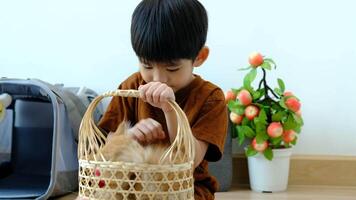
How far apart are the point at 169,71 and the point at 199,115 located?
121 millimetres

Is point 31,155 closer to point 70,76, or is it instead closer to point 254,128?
point 70,76

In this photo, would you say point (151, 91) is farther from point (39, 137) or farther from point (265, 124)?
point (39, 137)

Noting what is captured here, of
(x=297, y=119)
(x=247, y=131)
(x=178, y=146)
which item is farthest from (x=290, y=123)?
(x=178, y=146)

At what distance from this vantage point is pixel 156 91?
2.55ft

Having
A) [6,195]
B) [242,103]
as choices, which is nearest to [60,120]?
[6,195]

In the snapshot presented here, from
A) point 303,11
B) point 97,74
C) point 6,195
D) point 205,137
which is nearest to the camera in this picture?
point 205,137

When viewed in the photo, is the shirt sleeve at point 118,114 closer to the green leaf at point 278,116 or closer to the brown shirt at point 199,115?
the brown shirt at point 199,115

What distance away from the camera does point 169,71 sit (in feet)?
3.10

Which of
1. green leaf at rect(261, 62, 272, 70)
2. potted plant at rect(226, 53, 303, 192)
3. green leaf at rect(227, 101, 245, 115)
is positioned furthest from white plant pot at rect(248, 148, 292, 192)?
green leaf at rect(261, 62, 272, 70)

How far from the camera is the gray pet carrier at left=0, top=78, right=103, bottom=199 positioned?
144 cm

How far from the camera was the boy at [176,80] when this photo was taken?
902 mm

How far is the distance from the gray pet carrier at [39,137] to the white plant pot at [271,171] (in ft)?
1.64

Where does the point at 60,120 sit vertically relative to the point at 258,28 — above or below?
below

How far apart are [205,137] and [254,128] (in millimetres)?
587
